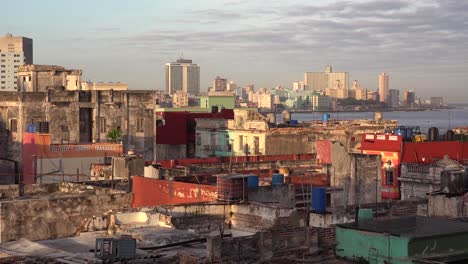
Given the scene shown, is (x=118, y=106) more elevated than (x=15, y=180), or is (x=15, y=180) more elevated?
(x=118, y=106)

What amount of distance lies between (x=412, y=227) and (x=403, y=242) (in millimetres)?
1734

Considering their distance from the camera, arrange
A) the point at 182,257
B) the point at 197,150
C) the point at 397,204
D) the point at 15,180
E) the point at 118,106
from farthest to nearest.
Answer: the point at 197,150 → the point at 118,106 → the point at 15,180 → the point at 397,204 → the point at 182,257

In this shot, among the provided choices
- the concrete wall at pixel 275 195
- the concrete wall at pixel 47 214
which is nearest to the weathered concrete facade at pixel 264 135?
the concrete wall at pixel 275 195

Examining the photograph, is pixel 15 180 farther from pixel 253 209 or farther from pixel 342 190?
pixel 253 209

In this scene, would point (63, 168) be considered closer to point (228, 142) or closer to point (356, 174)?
point (356, 174)

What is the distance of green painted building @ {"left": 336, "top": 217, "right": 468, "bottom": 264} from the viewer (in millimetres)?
16109

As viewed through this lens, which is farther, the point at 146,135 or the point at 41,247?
the point at 146,135

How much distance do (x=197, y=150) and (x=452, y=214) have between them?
1872 inches

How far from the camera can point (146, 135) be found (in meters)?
65.2

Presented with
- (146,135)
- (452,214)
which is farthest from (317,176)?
(146,135)

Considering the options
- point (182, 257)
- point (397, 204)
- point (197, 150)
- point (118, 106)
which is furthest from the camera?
point (197, 150)

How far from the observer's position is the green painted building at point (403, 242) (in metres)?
16.1

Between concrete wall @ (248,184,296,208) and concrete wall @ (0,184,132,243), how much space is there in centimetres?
581

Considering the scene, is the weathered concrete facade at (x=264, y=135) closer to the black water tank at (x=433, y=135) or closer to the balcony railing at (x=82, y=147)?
the black water tank at (x=433, y=135)
